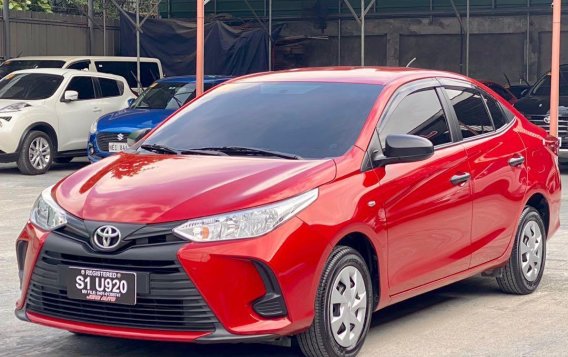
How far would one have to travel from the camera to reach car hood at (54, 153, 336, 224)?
5.62m

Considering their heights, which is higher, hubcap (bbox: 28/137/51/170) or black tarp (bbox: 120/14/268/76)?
black tarp (bbox: 120/14/268/76)

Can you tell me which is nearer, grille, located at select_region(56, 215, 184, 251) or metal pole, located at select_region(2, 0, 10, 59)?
grille, located at select_region(56, 215, 184, 251)

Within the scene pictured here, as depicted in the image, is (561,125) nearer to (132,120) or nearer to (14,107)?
(132,120)

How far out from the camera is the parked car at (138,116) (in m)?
16.5

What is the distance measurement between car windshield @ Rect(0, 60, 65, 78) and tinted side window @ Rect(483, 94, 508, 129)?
14.0 meters

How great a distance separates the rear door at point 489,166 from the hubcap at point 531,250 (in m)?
0.27

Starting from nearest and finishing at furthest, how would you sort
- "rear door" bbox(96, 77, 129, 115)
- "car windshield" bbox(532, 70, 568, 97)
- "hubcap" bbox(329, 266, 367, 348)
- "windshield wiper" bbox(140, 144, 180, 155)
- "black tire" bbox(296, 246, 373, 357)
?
"black tire" bbox(296, 246, 373, 357), "hubcap" bbox(329, 266, 367, 348), "windshield wiper" bbox(140, 144, 180, 155), "rear door" bbox(96, 77, 129, 115), "car windshield" bbox(532, 70, 568, 97)

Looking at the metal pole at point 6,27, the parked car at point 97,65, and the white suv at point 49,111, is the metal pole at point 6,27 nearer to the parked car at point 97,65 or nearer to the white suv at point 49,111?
the parked car at point 97,65

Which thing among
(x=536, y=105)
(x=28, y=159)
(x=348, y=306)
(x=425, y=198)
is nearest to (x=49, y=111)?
(x=28, y=159)

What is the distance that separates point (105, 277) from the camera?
5.60m

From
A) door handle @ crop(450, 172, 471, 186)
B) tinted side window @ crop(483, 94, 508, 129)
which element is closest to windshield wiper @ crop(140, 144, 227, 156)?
door handle @ crop(450, 172, 471, 186)

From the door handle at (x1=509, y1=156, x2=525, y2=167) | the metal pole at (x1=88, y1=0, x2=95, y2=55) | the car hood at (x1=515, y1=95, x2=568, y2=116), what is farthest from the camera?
the metal pole at (x1=88, y1=0, x2=95, y2=55)

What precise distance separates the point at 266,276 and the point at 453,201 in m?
1.80

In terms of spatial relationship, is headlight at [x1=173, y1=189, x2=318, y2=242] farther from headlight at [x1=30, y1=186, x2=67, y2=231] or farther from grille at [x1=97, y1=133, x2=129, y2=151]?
grille at [x1=97, y1=133, x2=129, y2=151]
